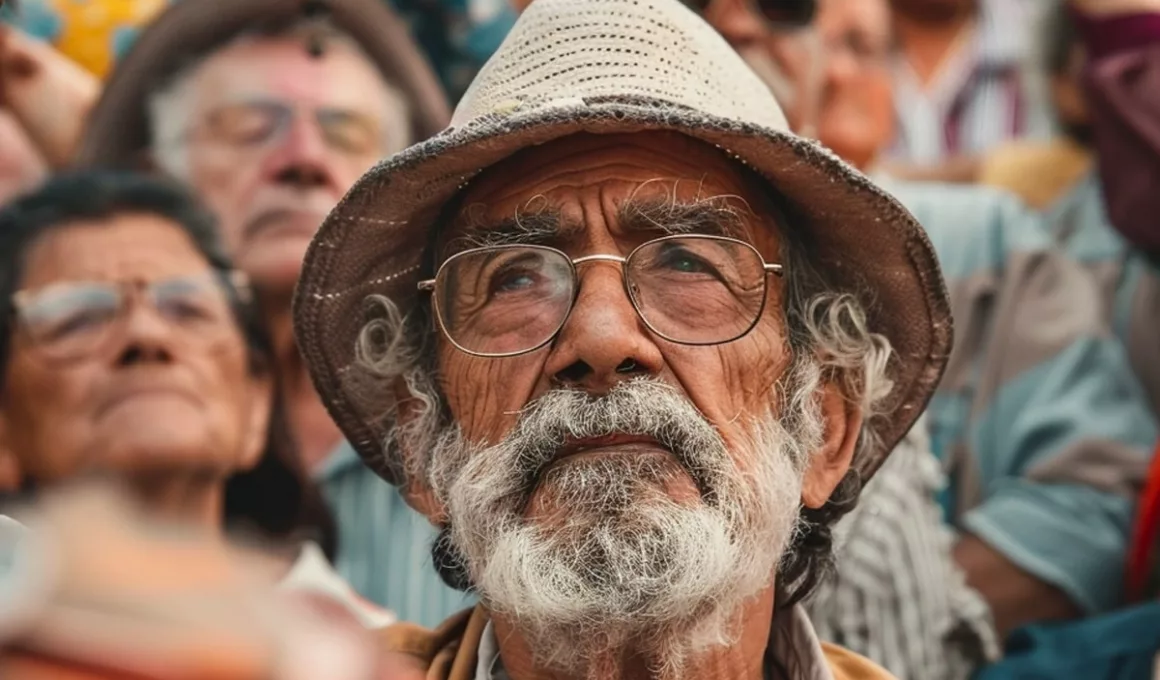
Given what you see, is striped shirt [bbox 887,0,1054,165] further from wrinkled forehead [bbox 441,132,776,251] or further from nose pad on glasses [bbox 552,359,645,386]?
nose pad on glasses [bbox 552,359,645,386]

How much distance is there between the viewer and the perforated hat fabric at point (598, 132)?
2.54 metres

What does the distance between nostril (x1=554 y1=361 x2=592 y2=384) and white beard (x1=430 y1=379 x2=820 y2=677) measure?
0.10 ft

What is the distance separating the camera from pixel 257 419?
3.93 m

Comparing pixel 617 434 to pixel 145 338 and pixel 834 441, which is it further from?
pixel 145 338

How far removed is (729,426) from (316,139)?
2.13m

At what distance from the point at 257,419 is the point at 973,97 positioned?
349cm

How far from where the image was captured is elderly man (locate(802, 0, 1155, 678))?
3.68 m

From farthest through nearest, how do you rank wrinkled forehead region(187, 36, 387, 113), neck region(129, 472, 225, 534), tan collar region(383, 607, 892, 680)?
1. wrinkled forehead region(187, 36, 387, 113)
2. neck region(129, 472, 225, 534)
3. tan collar region(383, 607, 892, 680)

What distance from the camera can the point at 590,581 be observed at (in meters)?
2.39

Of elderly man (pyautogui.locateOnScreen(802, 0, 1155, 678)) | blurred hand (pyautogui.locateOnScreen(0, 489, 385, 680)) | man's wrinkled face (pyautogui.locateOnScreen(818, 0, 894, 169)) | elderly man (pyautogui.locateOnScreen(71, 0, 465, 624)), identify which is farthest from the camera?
man's wrinkled face (pyautogui.locateOnScreen(818, 0, 894, 169))

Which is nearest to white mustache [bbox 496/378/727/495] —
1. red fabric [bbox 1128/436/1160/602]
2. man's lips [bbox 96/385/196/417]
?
man's lips [bbox 96/385/196/417]

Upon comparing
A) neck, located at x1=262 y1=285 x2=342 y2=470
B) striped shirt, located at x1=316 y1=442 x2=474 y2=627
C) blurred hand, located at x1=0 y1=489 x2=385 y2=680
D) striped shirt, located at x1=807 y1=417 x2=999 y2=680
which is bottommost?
striped shirt, located at x1=316 y1=442 x2=474 y2=627

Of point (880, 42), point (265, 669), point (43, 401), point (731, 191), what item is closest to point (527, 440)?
point (731, 191)

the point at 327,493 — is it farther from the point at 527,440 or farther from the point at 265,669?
the point at 265,669
